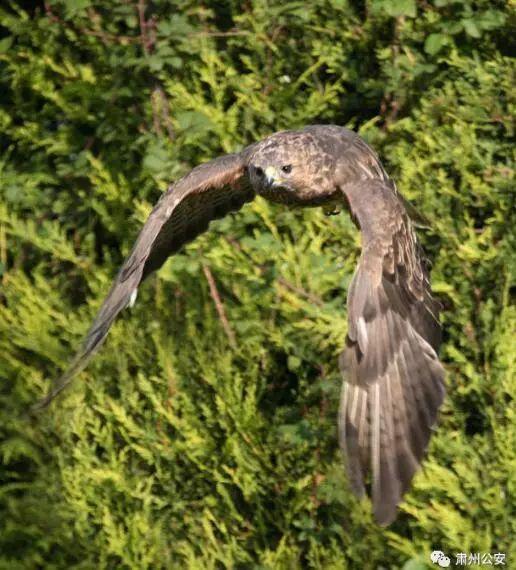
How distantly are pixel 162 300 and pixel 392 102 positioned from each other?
126 centimetres

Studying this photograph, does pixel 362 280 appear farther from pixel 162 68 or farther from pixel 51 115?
pixel 51 115

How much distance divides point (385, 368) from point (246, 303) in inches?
71.6

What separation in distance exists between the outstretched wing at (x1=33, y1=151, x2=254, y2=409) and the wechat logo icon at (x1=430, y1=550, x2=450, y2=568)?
1.41m

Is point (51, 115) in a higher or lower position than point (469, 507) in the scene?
higher

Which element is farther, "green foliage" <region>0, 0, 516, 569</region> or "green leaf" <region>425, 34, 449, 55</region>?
"green leaf" <region>425, 34, 449, 55</region>

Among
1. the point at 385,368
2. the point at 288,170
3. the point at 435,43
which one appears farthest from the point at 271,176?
the point at 435,43

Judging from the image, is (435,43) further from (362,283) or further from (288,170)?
(362,283)

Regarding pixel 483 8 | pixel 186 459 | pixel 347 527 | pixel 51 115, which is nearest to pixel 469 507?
pixel 347 527

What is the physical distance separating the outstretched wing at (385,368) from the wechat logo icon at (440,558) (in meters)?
1.14

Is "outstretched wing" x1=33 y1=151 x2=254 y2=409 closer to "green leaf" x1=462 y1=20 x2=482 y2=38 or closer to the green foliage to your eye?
the green foliage

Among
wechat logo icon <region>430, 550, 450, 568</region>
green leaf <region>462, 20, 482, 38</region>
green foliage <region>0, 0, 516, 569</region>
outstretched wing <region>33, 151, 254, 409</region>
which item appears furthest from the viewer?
green leaf <region>462, 20, 482, 38</region>

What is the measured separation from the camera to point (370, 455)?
3641 millimetres

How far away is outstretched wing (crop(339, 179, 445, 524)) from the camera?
3609 millimetres

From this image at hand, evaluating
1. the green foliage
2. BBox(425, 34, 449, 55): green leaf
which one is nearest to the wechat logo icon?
the green foliage
